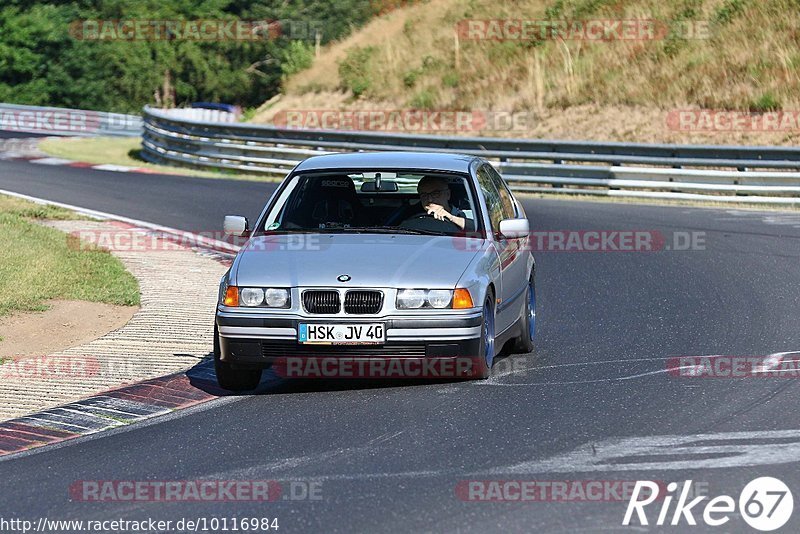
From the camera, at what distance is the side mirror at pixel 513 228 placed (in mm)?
9609

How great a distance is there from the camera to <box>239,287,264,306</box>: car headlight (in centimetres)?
870

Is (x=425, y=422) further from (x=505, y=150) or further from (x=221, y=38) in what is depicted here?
(x=221, y=38)

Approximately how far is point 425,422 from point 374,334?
0.90 meters

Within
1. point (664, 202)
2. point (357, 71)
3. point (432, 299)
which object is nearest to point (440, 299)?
point (432, 299)

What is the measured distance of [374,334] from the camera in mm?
8508

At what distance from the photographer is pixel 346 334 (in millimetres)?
8523

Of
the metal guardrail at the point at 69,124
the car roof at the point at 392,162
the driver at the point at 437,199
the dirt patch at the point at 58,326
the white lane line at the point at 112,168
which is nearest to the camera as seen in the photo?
the driver at the point at 437,199

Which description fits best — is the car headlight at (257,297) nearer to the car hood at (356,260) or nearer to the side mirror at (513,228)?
the car hood at (356,260)

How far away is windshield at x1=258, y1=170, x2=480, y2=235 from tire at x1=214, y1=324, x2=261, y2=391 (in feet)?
4.00

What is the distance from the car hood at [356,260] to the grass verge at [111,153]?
17892 millimetres

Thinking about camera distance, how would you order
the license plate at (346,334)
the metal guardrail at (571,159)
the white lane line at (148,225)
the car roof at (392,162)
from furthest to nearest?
the metal guardrail at (571,159) < the white lane line at (148,225) < the car roof at (392,162) < the license plate at (346,334)

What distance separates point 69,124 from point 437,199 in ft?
134

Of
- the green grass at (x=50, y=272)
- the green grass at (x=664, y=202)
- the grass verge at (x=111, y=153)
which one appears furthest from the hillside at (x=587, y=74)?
the green grass at (x=50, y=272)

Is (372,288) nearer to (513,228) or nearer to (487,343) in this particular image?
Result: (487,343)
